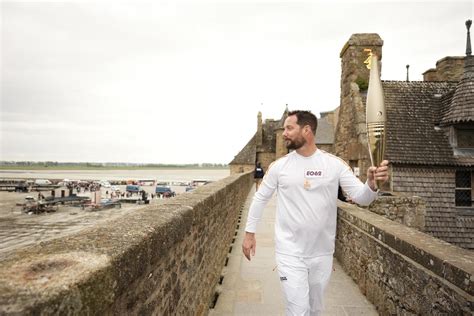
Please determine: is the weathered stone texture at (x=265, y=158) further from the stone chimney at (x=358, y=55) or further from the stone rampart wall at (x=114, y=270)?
the stone rampart wall at (x=114, y=270)

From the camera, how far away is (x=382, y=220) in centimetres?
480

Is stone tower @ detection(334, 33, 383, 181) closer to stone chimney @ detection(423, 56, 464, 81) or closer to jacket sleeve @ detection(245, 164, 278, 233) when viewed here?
stone chimney @ detection(423, 56, 464, 81)

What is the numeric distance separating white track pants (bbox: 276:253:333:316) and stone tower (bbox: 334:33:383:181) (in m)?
8.74

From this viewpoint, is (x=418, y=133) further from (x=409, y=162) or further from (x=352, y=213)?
(x=352, y=213)

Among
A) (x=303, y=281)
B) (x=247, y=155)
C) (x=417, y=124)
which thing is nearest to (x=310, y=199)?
(x=303, y=281)

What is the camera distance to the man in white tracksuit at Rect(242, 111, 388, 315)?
278 cm

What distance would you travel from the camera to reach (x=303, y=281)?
2.76 metres

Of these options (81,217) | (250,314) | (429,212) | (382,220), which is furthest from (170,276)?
(81,217)

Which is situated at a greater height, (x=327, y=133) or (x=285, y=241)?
(x=327, y=133)

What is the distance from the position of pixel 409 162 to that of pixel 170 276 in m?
11.5

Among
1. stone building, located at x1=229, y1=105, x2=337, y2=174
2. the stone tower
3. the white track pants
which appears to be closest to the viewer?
the white track pants

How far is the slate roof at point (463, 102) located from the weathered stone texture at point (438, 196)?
1908mm

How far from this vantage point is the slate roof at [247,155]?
38594mm

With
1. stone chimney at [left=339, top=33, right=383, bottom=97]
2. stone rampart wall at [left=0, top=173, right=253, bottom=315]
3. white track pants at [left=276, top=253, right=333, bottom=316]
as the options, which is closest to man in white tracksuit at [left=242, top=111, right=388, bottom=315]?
white track pants at [left=276, top=253, right=333, bottom=316]
